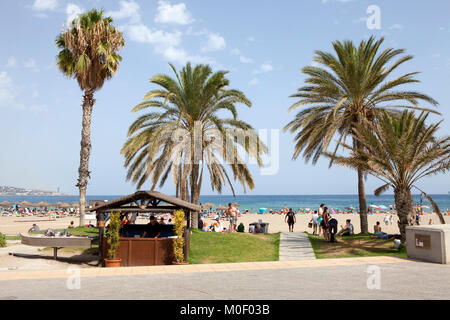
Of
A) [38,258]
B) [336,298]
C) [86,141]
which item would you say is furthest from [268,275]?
[86,141]

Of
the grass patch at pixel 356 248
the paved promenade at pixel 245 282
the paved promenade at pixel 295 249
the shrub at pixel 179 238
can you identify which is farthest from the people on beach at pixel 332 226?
the shrub at pixel 179 238

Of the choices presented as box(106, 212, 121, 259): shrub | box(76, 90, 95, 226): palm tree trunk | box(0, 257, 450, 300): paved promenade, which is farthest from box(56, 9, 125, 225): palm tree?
box(0, 257, 450, 300): paved promenade

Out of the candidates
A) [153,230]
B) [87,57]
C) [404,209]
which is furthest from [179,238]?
[87,57]

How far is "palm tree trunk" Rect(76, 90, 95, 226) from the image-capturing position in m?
22.1

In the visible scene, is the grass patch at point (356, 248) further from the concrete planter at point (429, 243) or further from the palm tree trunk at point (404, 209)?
the concrete planter at point (429, 243)

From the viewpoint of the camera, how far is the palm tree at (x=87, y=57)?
21.6m

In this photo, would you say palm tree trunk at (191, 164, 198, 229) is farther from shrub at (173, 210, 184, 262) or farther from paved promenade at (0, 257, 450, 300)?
paved promenade at (0, 257, 450, 300)

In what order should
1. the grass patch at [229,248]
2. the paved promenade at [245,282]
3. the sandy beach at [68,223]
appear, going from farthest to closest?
1. the sandy beach at [68,223]
2. the grass patch at [229,248]
3. the paved promenade at [245,282]

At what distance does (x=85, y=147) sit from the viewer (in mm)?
22172

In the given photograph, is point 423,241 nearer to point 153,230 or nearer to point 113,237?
point 153,230

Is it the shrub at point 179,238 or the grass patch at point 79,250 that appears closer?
the shrub at point 179,238

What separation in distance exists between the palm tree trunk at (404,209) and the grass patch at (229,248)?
17.3ft

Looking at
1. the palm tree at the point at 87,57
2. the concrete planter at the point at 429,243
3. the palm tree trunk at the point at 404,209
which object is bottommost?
the concrete planter at the point at 429,243
